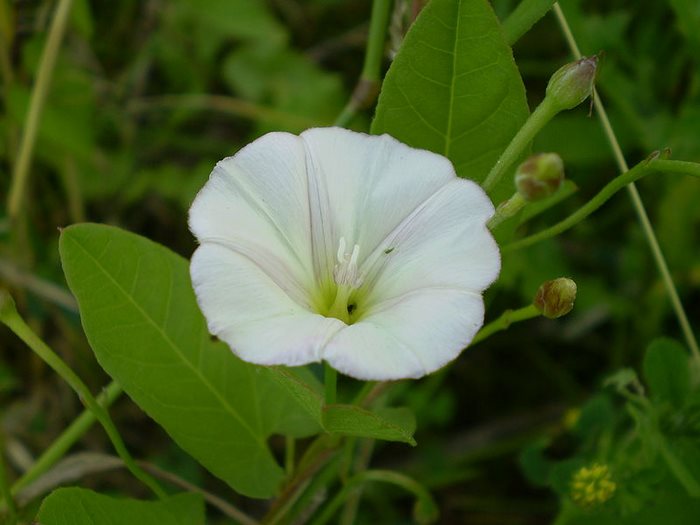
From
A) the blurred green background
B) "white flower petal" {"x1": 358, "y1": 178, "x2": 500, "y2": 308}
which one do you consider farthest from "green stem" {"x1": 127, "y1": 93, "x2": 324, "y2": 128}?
"white flower petal" {"x1": 358, "y1": 178, "x2": 500, "y2": 308}

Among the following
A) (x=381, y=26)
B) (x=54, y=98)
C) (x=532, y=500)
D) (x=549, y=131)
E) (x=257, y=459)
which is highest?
(x=381, y=26)

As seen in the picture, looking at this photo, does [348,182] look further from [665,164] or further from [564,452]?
[564,452]

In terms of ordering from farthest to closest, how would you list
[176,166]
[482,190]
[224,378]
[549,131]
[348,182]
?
[176,166] → [549,131] → [224,378] → [348,182] → [482,190]

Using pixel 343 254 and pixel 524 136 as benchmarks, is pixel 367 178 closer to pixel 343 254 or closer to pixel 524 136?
pixel 343 254

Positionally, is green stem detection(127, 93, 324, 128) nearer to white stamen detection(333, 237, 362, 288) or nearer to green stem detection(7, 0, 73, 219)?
green stem detection(7, 0, 73, 219)

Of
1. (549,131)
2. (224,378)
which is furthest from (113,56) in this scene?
(224,378)

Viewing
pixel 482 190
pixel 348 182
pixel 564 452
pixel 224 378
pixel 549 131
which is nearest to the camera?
pixel 482 190
